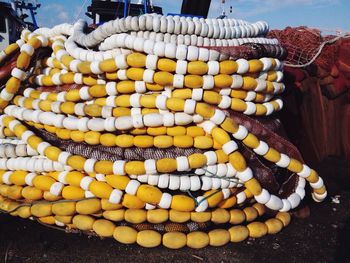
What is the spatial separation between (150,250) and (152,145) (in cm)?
52

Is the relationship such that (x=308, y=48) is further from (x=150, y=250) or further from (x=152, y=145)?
(x=150, y=250)

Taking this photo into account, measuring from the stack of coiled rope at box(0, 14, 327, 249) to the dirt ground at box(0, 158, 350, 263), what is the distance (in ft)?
0.18

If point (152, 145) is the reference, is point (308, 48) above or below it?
above

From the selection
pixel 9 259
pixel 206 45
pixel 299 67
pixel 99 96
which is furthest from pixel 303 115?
pixel 9 259

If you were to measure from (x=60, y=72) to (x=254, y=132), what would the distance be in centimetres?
120

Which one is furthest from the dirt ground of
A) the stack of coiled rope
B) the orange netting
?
the orange netting

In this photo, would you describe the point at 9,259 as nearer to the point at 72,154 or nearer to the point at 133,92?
the point at 72,154

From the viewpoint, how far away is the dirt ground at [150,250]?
151 centimetres

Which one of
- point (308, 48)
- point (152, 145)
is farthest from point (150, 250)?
point (308, 48)

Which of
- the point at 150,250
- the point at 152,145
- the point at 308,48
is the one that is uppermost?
the point at 308,48

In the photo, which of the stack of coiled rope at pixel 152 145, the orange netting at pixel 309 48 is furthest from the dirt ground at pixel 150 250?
the orange netting at pixel 309 48

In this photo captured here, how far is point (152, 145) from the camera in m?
1.62

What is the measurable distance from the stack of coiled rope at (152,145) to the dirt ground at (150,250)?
0.18 feet

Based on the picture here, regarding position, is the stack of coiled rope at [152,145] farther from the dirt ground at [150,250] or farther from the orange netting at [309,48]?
the orange netting at [309,48]
